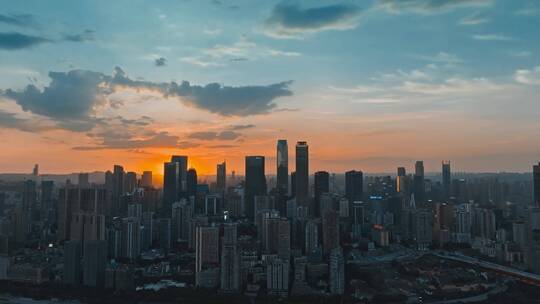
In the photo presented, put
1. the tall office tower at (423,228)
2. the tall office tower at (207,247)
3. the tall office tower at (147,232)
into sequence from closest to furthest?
the tall office tower at (207,247)
the tall office tower at (147,232)
the tall office tower at (423,228)

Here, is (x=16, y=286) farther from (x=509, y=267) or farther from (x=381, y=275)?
(x=509, y=267)

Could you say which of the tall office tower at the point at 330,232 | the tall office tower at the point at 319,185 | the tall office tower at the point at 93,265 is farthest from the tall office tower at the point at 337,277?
the tall office tower at the point at 319,185

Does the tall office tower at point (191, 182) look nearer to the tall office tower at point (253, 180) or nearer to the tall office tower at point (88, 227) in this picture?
the tall office tower at point (253, 180)

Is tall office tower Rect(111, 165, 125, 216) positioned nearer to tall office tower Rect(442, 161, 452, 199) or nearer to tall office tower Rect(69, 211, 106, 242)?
tall office tower Rect(69, 211, 106, 242)

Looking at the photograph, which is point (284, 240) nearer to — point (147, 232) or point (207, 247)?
point (207, 247)

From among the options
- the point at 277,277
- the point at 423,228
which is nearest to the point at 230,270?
the point at 277,277
